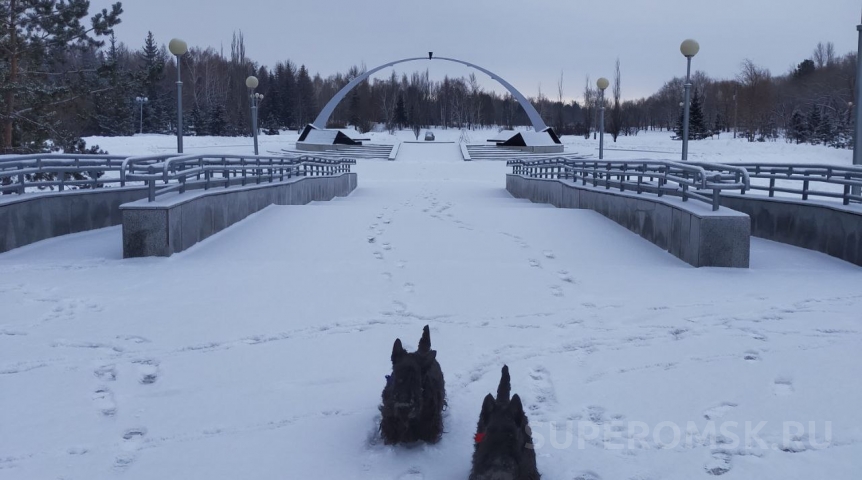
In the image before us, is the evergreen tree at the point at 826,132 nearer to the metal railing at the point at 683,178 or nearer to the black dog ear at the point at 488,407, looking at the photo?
the metal railing at the point at 683,178

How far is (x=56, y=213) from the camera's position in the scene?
12008 millimetres

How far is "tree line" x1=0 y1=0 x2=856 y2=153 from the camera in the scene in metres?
26.7

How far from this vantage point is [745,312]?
7.12 metres

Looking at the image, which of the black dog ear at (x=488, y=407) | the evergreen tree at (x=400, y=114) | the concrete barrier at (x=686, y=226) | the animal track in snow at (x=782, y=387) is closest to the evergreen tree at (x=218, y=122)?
the evergreen tree at (x=400, y=114)

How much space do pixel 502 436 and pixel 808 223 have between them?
30.9 ft

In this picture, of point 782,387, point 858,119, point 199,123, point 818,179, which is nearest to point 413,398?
point 782,387

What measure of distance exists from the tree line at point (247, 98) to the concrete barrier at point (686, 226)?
20.5 metres

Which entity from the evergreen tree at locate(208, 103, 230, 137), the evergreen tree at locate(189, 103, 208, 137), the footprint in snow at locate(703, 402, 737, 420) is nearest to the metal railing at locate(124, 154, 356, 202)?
the footprint in snow at locate(703, 402, 737, 420)

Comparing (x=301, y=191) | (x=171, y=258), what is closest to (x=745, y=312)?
(x=171, y=258)

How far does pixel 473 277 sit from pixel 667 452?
4.82 m

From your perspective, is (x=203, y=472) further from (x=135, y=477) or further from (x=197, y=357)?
(x=197, y=357)

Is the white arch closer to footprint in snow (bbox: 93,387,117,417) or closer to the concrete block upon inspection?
the concrete block

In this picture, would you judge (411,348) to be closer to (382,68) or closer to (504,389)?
(504,389)

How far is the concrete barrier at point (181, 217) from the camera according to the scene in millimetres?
9688
